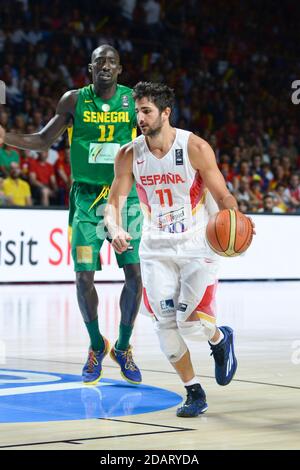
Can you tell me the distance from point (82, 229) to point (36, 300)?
723cm

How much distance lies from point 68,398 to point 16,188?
11133 millimetres

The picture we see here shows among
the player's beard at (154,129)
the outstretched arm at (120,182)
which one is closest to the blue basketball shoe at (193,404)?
the outstretched arm at (120,182)

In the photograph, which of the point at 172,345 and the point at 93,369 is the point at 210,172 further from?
the point at 93,369

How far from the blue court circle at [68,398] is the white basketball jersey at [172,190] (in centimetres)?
112

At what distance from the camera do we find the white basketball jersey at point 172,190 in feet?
22.1

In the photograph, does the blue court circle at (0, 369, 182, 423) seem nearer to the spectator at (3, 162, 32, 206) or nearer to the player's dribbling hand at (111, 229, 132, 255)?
the player's dribbling hand at (111, 229, 132, 255)

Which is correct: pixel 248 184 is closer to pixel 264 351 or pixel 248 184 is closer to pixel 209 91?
pixel 209 91

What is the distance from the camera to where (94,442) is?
535 cm

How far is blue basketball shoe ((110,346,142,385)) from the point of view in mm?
7715

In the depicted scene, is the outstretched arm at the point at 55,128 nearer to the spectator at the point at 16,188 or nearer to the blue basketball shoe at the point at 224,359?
the blue basketball shoe at the point at 224,359

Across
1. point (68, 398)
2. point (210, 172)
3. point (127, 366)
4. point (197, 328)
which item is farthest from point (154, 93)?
point (127, 366)
